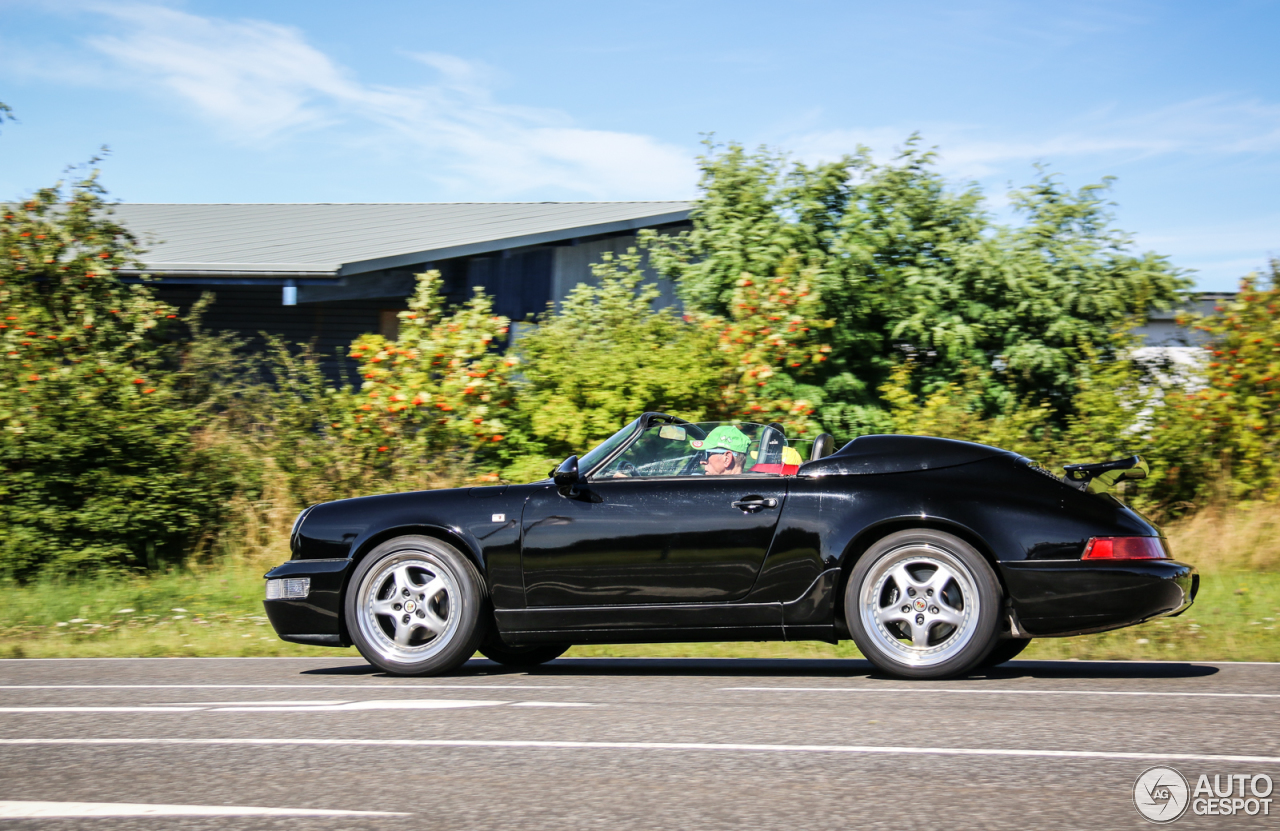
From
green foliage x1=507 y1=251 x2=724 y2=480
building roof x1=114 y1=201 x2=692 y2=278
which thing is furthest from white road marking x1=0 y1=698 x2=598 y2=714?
building roof x1=114 y1=201 x2=692 y2=278

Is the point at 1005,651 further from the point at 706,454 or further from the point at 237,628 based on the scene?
the point at 237,628

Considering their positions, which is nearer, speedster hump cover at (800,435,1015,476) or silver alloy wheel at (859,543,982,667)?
silver alloy wheel at (859,543,982,667)

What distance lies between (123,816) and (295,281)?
13.7 metres

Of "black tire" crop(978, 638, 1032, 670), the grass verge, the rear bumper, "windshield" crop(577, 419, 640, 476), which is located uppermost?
"windshield" crop(577, 419, 640, 476)

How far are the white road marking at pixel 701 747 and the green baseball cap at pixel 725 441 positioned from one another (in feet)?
7.79

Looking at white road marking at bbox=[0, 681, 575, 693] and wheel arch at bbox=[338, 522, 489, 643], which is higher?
wheel arch at bbox=[338, 522, 489, 643]

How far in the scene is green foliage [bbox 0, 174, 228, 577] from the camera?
11.8m

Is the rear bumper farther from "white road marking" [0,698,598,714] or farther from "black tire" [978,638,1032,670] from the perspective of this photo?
"white road marking" [0,698,598,714]

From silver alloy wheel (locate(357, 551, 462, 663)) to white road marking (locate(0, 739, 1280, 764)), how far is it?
69.5 inches

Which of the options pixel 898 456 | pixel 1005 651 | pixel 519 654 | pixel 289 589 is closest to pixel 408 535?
pixel 289 589

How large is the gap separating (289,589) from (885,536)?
10.6 feet

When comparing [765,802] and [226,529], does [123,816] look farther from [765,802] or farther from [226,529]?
[226,529]

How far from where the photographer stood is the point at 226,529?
12.6 m

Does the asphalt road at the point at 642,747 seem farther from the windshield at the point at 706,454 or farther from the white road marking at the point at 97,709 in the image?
the windshield at the point at 706,454
